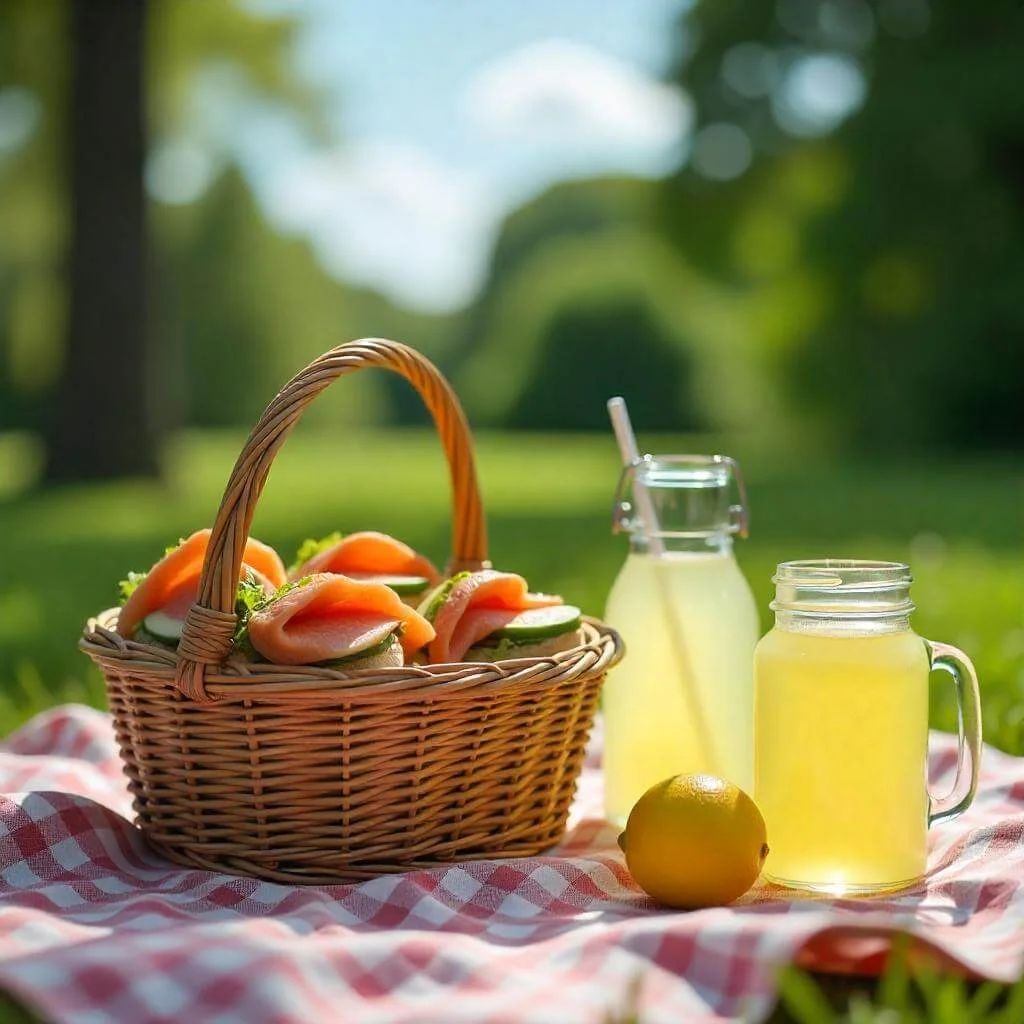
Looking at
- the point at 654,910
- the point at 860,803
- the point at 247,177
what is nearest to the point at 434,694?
the point at 654,910

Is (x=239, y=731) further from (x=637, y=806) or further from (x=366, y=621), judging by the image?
(x=637, y=806)

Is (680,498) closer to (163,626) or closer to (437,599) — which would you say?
(437,599)

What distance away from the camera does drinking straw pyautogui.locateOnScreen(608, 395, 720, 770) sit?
2.14m

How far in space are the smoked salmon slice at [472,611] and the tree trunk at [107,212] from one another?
7.17 meters

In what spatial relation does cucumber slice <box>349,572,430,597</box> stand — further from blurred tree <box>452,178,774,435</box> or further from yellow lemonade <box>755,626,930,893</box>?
blurred tree <box>452,178,774,435</box>

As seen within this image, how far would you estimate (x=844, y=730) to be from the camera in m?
1.83

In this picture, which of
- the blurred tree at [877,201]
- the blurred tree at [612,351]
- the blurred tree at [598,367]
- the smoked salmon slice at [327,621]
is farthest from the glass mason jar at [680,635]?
the blurred tree at [598,367]

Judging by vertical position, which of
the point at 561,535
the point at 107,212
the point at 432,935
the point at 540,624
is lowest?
the point at 561,535

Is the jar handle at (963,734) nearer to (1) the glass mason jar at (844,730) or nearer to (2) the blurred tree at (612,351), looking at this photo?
(1) the glass mason jar at (844,730)

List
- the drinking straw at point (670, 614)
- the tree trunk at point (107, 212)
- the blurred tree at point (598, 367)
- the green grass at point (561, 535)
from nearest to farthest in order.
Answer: the drinking straw at point (670, 614) < the green grass at point (561, 535) < the tree trunk at point (107, 212) < the blurred tree at point (598, 367)

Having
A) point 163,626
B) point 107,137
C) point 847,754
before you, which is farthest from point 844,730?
point 107,137

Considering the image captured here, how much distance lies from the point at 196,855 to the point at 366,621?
43 centimetres

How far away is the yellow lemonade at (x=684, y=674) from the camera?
215 cm

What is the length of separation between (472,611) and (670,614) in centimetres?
34
